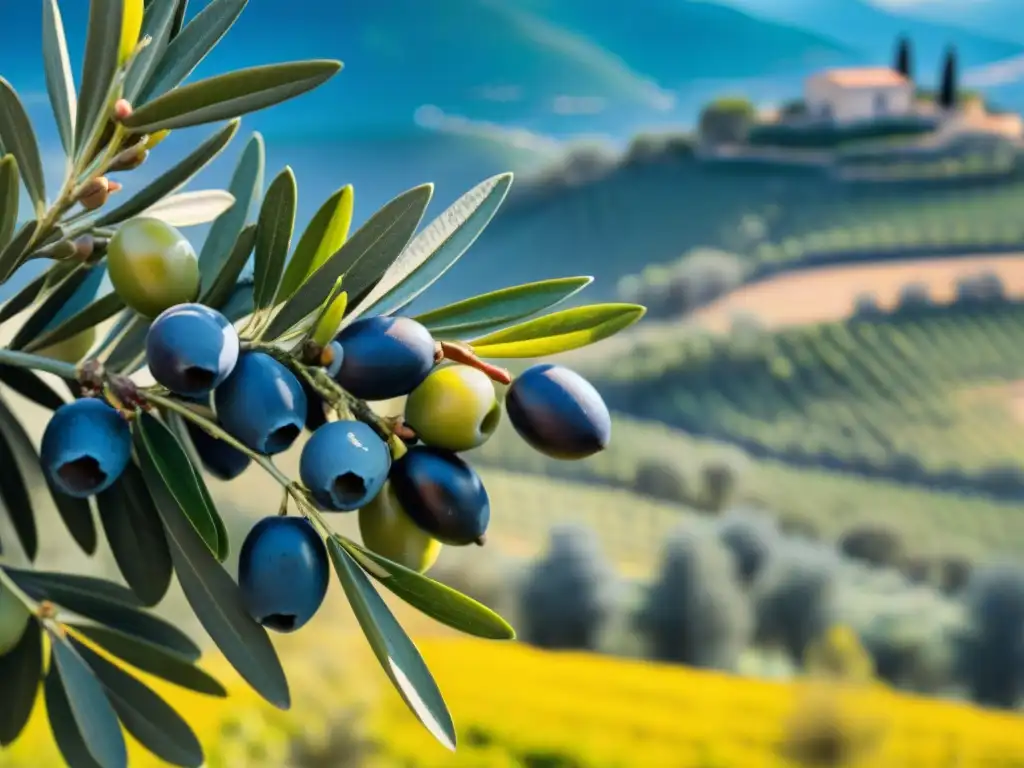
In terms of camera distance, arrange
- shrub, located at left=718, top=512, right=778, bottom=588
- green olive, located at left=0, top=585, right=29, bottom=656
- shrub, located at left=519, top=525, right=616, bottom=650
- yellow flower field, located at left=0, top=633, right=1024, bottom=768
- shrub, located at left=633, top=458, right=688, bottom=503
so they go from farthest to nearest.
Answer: shrub, located at left=633, top=458, right=688, bottom=503 < shrub, located at left=718, top=512, right=778, bottom=588 < shrub, located at left=519, top=525, right=616, bottom=650 < yellow flower field, located at left=0, top=633, right=1024, bottom=768 < green olive, located at left=0, top=585, right=29, bottom=656

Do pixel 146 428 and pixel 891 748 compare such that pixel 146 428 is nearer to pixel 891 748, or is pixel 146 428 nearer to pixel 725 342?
pixel 891 748

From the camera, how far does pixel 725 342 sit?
36.6ft

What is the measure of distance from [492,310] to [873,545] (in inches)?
387

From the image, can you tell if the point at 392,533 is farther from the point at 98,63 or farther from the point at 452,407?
the point at 98,63

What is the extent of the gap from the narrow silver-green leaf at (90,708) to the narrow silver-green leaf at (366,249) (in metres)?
0.16

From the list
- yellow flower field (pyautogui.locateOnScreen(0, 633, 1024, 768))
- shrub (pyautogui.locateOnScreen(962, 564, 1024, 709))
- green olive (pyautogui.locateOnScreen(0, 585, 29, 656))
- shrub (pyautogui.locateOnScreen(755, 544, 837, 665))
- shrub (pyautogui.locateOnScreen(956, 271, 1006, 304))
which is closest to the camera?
green olive (pyautogui.locateOnScreen(0, 585, 29, 656))

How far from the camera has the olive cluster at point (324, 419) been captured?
25 cm

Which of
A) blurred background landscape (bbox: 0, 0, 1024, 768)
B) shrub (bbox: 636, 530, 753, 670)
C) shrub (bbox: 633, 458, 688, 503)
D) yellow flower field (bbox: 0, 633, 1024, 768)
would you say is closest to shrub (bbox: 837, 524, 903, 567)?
blurred background landscape (bbox: 0, 0, 1024, 768)

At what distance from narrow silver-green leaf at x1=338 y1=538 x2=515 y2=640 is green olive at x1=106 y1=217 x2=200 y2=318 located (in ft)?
0.26

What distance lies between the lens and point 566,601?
641 centimetres

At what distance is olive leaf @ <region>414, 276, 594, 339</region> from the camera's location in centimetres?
30

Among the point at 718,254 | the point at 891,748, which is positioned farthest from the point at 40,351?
the point at 718,254

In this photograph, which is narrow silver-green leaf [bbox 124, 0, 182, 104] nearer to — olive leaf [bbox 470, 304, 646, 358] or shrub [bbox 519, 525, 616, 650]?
olive leaf [bbox 470, 304, 646, 358]

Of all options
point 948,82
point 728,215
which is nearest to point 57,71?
point 948,82
